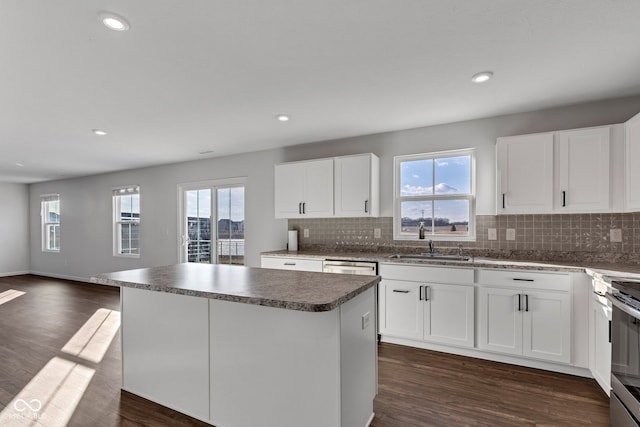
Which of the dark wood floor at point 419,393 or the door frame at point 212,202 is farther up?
the door frame at point 212,202

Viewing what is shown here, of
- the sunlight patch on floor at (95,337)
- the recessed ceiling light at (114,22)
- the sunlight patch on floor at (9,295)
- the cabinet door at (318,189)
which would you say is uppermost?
the recessed ceiling light at (114,22)

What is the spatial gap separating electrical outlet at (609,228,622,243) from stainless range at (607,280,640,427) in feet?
4.59

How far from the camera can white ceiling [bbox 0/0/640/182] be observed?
168cm

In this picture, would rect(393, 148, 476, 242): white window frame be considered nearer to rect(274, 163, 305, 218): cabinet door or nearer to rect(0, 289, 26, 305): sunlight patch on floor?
rect(274, 163, 305, 218): cabinet door

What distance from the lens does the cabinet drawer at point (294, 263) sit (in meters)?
3.65

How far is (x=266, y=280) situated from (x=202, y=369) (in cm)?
68

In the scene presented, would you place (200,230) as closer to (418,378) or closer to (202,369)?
(202,369)

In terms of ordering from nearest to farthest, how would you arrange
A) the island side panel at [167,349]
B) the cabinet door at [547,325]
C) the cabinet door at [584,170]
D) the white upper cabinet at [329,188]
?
the island side panel at [167,349]
the cabinet door at [547,325]
the cabinet door at [584,170]
the white upper cabinet at [329,188]

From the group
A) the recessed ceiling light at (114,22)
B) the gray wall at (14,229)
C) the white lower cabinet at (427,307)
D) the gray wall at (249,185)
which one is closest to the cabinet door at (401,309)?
the white lower cabinet at (427,307)

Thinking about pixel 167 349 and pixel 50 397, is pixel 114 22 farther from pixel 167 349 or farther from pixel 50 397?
pixel 50 397

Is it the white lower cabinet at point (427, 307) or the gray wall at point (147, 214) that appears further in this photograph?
the gray wall at point (147, 214)

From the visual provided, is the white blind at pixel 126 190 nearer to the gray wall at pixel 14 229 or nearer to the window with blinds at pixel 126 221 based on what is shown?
the window with blinds at pixel 126 221

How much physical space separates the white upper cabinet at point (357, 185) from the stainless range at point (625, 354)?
230cm

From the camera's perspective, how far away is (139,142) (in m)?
4.28
